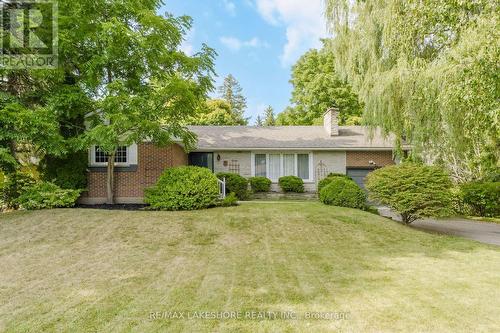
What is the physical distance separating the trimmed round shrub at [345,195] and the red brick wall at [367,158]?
15.8ft

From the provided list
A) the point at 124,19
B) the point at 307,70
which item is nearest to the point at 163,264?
the point at 124,19

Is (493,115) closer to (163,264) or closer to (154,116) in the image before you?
(163,264)

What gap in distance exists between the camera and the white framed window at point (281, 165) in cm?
1645

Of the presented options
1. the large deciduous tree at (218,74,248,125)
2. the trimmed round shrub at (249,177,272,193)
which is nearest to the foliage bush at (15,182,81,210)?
the trimmed round shrub at (249,177,272,193)

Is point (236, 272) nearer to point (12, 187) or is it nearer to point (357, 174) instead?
point (12, 187)

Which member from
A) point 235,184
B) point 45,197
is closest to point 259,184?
point 235,184

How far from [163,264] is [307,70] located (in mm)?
25961

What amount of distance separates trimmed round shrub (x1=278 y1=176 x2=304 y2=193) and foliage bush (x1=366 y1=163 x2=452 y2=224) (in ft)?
19.1

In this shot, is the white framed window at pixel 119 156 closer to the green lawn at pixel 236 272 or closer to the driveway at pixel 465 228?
the green lawn at pixel 236 272

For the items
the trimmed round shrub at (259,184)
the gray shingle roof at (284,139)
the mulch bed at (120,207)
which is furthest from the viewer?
the gray shingle roof at (284,139)

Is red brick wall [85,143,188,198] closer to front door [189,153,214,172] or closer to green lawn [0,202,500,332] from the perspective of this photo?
green lawn [0,202,500,332]

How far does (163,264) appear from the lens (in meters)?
6.01

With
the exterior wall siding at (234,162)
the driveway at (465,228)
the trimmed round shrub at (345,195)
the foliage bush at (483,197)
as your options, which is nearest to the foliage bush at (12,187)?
the exterior wall siding at (234,162)

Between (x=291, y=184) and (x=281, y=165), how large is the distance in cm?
142
